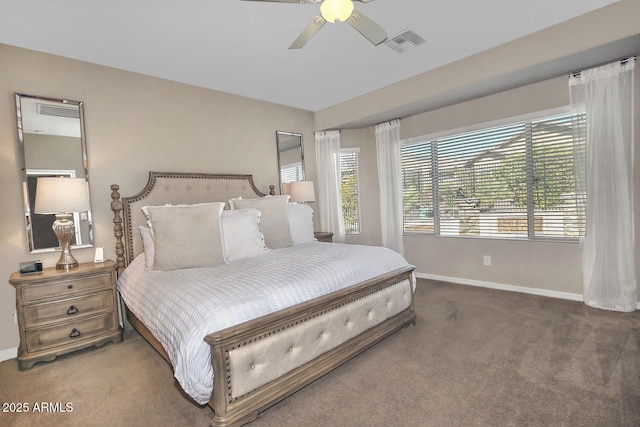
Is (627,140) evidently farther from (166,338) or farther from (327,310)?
(166,338)

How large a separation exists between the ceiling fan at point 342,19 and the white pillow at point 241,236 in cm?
161

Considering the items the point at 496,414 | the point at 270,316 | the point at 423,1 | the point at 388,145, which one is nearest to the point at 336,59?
the point at 423,1

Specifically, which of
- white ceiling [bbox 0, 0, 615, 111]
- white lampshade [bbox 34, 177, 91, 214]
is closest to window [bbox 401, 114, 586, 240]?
white ceiling [bbox 0, 0, 615, 111]

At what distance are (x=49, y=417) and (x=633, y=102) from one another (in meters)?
5.28

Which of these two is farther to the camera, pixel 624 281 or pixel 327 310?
pixel 624 281

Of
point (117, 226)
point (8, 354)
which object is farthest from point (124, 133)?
point (8, 354)

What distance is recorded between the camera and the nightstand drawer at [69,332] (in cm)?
242

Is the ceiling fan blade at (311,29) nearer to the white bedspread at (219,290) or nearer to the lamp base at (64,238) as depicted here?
the white bedspread at (219,290)

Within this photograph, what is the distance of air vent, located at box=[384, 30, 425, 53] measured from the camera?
112 inches

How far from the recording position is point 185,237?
A: 263cm

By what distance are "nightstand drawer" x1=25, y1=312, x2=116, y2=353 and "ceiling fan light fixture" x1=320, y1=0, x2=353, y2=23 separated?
299cm

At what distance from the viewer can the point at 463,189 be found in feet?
14.1

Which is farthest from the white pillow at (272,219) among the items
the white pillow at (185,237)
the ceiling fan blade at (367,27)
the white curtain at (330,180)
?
the ceiling fan blade at (367,27)

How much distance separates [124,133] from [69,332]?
195cm
